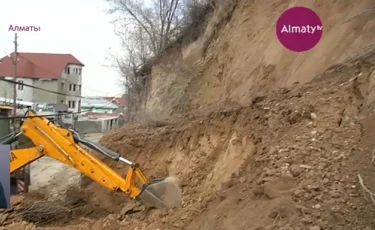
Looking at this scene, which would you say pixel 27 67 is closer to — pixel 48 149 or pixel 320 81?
pixel 48 149

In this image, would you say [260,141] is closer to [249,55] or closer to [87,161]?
[87,161]

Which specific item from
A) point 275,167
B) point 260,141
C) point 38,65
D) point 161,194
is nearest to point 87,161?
point 161,194

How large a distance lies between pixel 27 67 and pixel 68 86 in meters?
7.23

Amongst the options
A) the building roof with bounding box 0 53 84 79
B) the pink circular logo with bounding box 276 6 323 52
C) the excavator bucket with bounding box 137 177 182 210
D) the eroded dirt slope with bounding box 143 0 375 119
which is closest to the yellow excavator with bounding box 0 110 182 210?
the excavator bucket with bounding box 137 177 182 210

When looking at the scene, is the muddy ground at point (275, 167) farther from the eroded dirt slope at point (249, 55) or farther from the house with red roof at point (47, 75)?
the house with red roof at point (47, 75)

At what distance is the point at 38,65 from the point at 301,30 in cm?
6061

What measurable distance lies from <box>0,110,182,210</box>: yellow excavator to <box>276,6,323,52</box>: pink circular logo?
379 centimetres

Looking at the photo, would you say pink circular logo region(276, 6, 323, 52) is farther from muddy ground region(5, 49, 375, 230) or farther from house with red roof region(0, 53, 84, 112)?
house with red roof region(0, 53, 84, 112)

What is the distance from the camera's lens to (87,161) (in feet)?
37.7

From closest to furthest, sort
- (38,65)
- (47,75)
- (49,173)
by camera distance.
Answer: (49,173), (47,75), (38,65)

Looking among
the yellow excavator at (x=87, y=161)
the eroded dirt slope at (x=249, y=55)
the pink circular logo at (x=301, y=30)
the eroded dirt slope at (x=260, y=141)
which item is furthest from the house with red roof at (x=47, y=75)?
the pink circular logo at (x=301, y=30)

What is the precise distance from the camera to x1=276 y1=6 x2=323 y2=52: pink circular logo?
35.8 feet

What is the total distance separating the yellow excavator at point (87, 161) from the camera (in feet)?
34.5

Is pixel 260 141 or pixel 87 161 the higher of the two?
pixel 260 141
